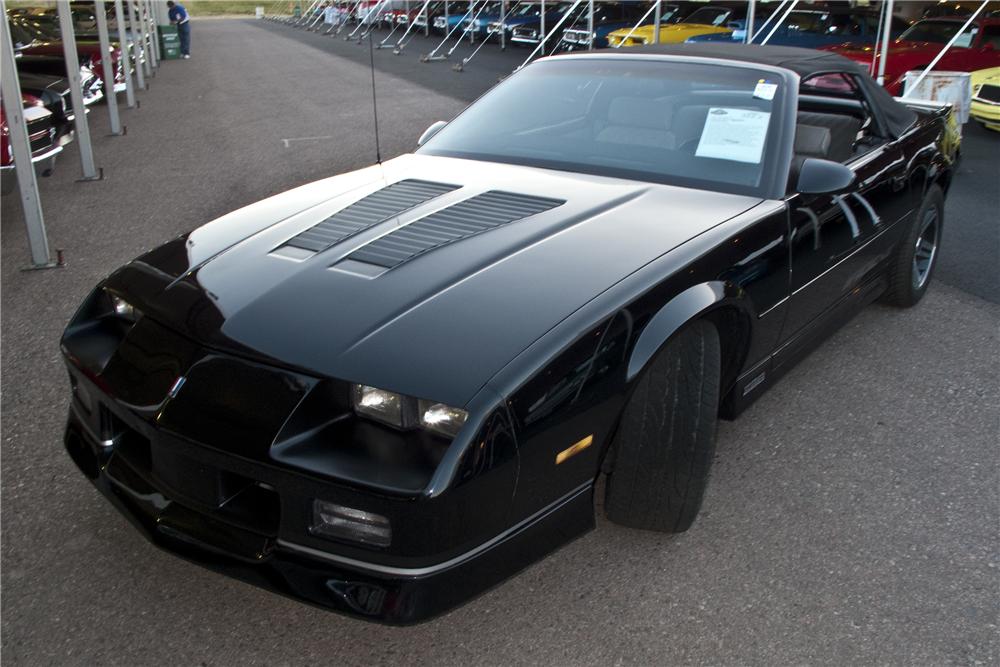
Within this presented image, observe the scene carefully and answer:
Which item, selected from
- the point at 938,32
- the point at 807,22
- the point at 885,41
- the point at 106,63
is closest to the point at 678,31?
the point at 807,22

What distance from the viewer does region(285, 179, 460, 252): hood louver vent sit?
2.79m

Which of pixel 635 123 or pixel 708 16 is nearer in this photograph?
pixel 635 123

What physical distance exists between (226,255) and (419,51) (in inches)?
919

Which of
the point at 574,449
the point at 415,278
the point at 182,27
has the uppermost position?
the point at 415,278

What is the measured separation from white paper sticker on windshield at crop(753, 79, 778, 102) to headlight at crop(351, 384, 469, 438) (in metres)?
2.07

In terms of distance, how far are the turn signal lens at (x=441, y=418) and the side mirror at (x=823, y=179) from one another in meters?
1.77

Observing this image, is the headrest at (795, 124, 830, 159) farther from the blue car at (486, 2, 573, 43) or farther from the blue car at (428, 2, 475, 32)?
the blue car at (428, 2, 475, 32)

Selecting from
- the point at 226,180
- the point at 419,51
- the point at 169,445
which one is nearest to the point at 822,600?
the point at 169,445

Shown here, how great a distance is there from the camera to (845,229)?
3.52 metres

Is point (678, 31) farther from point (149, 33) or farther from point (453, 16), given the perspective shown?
point (453, 16)

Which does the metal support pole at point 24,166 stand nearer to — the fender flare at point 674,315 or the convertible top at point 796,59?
the convertible top at point 796,59

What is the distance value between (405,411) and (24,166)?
469cm

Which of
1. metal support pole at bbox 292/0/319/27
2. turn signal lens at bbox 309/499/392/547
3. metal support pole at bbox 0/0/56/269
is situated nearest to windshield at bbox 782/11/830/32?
metal support pole at bbox 0/0/56/269

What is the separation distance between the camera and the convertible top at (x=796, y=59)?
367 cm
